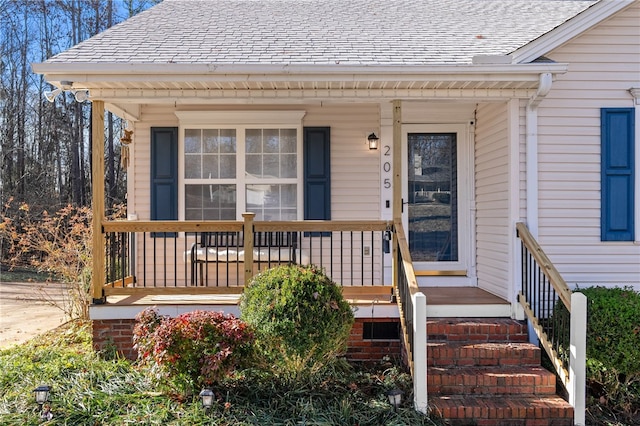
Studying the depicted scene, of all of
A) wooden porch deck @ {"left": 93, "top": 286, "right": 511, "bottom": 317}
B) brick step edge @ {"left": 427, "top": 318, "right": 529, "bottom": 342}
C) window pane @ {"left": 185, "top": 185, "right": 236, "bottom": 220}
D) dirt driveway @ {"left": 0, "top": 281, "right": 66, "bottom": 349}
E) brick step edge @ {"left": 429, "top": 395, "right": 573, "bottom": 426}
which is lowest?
dirt driveway @ {"left": 0, "top": 281, "right": 66, "bottom": 349}

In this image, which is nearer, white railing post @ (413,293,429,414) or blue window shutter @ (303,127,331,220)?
white railing post @ (413,293,429,414)

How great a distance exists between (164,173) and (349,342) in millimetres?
3462

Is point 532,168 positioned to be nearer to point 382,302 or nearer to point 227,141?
point 382,302

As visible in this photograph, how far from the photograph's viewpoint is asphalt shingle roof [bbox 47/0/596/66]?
17.0ft

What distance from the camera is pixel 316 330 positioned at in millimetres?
4109

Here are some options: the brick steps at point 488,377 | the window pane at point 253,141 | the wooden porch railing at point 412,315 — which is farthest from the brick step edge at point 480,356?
the window pane at point 253,141

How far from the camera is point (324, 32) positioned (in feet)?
21.1

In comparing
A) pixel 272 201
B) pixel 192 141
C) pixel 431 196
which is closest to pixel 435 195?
pixel 431 196

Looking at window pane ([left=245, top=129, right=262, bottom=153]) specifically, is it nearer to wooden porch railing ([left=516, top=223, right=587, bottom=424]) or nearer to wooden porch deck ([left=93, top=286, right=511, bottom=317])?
wooden porch deck ([left=93, top=286, right=511, bottom=317])

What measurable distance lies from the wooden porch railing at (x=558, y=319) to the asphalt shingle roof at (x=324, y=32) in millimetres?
2203

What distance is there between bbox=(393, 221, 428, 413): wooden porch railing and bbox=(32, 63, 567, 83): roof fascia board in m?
1.61

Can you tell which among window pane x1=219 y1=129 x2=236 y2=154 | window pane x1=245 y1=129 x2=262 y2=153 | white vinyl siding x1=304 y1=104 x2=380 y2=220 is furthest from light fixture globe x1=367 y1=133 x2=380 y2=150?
window pane x1=219 y1=129 x2=236 y2=154

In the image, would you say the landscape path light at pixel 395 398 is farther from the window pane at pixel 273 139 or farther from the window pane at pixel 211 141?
the window pane at pixel 211 141

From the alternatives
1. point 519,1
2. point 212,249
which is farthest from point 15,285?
point 519,1
